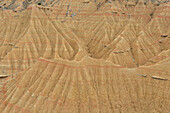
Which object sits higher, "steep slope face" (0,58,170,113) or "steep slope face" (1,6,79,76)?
"steep slope face" (1,6,79,76)

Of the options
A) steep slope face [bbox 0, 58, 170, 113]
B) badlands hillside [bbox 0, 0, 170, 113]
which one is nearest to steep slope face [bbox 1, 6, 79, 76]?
badlands hillside [bbox 0, 0, 170, 113]

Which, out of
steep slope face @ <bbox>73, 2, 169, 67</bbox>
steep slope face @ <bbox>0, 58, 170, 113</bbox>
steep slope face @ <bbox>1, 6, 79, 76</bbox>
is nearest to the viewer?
steep slope face @ <bbox>0, 58, 170, 113</bbox>

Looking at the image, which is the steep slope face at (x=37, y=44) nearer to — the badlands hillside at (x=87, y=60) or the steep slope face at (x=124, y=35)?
the badlands hillside at (x=87, y=60)

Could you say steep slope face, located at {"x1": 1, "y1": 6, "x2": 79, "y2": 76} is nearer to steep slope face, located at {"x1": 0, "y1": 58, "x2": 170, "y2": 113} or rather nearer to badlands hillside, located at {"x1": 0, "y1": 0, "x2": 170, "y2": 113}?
badlands hillside, located at {"x1": 0, "y1": 0, "x2": 170, "y2": 113}

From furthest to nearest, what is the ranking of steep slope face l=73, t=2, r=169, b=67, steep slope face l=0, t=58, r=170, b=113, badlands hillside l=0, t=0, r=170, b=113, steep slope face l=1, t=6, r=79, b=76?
steep slope face l=73, t=2, r=169, b=67
steep slope face l=1, t=6, r=79, b=76
badlands hillside l=0, t=0, r=170, b=113
steep slope face l=0, t=58, r=170, b=113

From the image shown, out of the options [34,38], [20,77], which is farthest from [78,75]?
[34,38]

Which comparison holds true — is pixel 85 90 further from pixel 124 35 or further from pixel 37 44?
pixel 124 35

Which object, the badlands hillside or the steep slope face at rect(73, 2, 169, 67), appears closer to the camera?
the badlands hillside

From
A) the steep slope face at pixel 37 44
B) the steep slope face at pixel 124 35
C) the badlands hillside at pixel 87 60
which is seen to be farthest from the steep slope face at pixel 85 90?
the steep slope face at pixel 124 35
